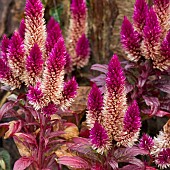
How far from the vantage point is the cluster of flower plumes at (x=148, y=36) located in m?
2.45

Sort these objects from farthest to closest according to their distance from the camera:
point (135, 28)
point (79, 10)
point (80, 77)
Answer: point (80, 77) < point (79, 10) < point (135, 28)

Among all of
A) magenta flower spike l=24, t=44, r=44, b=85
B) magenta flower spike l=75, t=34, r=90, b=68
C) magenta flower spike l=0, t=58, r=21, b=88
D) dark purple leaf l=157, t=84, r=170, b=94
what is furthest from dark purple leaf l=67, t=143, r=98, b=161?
magenta flower spike l=75, t=34, r=90, b=68

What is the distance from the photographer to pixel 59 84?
7.27ft

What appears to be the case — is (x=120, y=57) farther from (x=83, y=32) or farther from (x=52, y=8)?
(x=52, y=8)

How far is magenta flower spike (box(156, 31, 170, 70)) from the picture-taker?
2.45 m

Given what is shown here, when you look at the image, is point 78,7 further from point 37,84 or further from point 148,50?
point 37,84

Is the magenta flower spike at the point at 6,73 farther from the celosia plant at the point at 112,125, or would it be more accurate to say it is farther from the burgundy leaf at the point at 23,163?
the celosia plant at the point at 112,125

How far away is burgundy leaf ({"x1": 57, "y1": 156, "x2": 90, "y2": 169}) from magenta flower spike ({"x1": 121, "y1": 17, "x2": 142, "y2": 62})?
74cm

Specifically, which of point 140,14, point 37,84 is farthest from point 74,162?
point 140,14

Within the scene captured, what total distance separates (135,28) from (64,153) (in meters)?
0.87

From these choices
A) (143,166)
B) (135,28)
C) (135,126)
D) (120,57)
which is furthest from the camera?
(120,57)

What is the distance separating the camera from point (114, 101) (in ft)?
6.69

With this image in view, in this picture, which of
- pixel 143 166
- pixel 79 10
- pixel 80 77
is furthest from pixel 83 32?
pixel 143 166

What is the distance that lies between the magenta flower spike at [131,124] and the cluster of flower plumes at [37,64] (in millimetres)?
376
